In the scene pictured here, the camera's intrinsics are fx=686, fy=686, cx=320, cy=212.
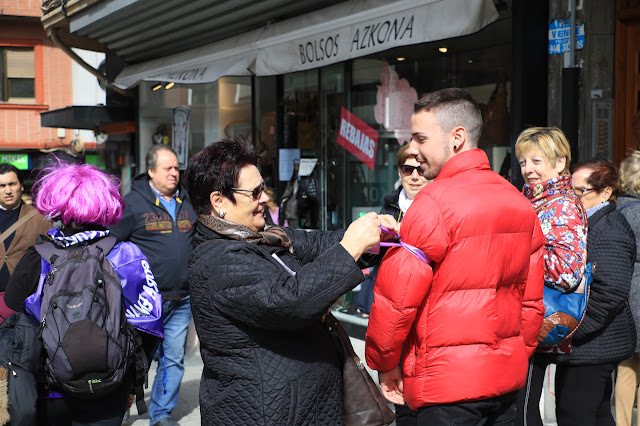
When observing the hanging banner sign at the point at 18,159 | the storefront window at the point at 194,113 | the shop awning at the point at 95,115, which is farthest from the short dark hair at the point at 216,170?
the hanging banner sign at the point at 18,159

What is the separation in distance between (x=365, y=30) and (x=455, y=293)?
4.01 metres

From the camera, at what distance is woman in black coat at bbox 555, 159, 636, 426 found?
11.4 feet

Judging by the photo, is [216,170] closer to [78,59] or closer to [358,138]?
[358,138]

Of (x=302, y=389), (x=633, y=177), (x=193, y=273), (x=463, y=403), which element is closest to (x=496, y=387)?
(x=463, y=403)

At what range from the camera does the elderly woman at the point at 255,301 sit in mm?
2260

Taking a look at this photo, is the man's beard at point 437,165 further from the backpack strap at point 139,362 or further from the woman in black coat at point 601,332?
the backpack strap at point 139,362

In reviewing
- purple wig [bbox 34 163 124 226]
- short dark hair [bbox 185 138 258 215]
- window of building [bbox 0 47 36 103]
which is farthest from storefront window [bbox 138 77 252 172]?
window of building [bbox 0 47 36 103]

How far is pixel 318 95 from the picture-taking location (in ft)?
27.8

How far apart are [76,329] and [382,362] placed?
127 cm

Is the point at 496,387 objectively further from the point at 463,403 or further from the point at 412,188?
the point at 412,188

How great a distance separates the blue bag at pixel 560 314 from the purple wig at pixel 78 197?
209 centimetres

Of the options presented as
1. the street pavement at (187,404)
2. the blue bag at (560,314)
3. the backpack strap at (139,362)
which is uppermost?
the blue bag at (560,314)

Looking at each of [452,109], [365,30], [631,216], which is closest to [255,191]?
[452,109]

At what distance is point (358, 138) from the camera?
25.9ft
